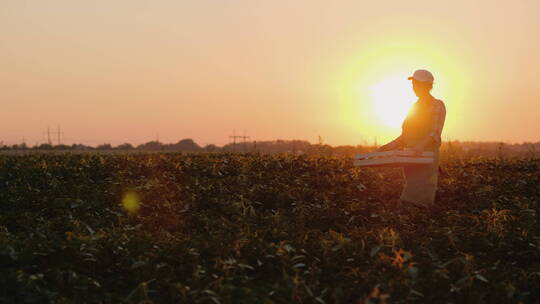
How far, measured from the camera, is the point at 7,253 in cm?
766

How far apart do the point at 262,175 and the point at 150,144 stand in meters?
33.7

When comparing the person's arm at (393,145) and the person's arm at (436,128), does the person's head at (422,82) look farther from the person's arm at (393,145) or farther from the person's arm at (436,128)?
the person's arm at (393,145)

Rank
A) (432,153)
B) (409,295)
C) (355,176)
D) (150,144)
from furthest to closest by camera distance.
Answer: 1. (150,144)
2. (355,176)
3. (432,153)
4. (409,295)

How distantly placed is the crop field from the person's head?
207cm

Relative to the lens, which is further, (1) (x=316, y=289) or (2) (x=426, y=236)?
(2) (x=426, y=236)

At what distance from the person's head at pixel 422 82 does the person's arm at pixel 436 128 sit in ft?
1.01

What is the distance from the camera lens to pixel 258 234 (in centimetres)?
859

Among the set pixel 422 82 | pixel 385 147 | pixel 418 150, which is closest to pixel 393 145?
pixel 385 147

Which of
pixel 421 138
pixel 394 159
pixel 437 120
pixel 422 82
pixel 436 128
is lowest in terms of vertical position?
pixel 394 159

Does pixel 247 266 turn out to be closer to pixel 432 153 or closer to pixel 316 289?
pixel 316 289

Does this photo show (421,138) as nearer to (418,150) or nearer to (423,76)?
(418,150)

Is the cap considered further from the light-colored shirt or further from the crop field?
the crop field

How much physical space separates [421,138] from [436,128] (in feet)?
1.14

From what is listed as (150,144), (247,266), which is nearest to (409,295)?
(247,266)
